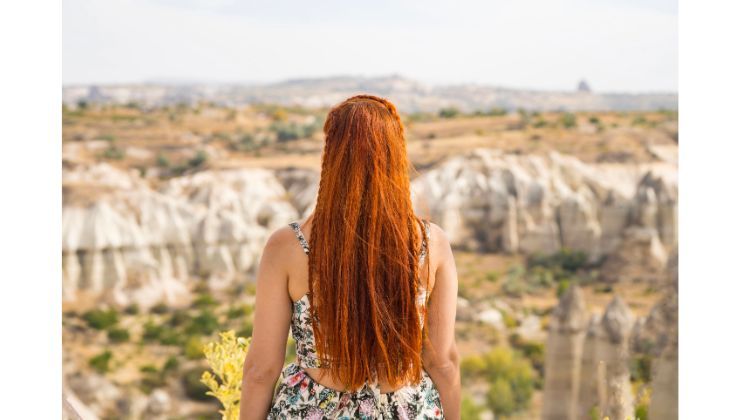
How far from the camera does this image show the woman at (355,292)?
1.06 meters

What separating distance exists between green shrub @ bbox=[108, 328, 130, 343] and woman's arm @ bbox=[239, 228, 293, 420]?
1835 centimetres

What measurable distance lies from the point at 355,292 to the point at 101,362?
18.5m

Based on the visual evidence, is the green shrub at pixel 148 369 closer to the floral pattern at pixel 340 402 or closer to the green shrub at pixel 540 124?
the green shrub at pixel 540 124

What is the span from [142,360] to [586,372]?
32.0 ft

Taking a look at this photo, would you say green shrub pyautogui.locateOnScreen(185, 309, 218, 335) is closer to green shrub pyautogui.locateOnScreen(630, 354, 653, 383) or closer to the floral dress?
green shrub pyautogui.locateOnScreen(630, 354, 653, 383)

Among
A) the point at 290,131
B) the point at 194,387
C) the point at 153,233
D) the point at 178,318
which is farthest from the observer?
the point at 290,131

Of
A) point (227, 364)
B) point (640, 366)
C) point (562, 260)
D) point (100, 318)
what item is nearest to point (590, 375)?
point (640, 366)

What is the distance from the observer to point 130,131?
68.9ft

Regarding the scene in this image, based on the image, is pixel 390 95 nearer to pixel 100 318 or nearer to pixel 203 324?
pixel 203 324

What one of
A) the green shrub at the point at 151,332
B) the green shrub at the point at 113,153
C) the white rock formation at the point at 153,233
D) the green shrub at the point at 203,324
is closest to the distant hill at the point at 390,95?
the green shrub at the point at 113,153

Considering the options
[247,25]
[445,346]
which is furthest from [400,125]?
[247,25]

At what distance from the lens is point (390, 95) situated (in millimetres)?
22469

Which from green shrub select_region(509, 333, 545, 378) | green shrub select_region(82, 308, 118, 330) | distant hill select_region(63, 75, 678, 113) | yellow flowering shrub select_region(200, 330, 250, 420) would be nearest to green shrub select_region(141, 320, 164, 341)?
green shrub select_region(82, 308, 118, 330)

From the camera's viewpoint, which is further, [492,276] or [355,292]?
[492,276]
